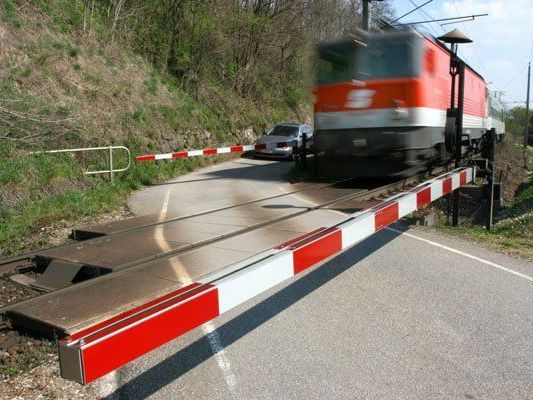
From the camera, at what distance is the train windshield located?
10.1 m

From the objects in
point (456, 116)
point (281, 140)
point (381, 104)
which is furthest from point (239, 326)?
point (281, 140)

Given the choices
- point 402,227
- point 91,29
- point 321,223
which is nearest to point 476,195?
point 402,227

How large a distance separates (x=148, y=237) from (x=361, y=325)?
3.15 m

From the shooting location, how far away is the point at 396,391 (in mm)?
3580

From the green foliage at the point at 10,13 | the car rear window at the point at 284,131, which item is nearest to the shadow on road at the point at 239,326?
the green foliage at the point at 10,13

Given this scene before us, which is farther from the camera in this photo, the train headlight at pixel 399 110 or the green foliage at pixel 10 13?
the green foliage at pixel 10 13

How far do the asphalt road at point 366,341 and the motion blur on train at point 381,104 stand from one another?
3.91 metres

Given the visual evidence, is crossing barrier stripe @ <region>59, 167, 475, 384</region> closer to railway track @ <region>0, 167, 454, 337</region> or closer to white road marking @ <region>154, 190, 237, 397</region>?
white road marking @ <region>154, 190, 237, 397</region>

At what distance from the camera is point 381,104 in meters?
10.4

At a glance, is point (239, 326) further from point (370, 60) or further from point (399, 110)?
point (370, 60)

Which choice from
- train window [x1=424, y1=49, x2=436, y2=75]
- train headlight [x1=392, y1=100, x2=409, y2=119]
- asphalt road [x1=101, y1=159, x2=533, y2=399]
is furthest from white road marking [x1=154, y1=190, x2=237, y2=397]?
train window [x1=424, y1=49, x2=436, y2=75]

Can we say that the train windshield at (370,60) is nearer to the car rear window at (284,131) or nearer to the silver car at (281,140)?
the silver car at (281,140)

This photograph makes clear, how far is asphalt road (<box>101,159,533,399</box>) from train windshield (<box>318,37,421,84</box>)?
4.81 m

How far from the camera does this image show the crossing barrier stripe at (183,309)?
226 centimetres
